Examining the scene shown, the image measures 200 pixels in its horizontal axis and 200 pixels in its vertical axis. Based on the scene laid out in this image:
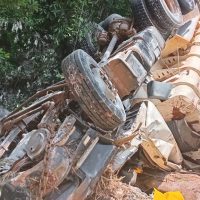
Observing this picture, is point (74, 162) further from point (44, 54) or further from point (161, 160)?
point (44, 54)

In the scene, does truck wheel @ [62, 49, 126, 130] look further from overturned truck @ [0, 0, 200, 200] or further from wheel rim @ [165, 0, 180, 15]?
wheel rim @ [165, 0, 180, 15]

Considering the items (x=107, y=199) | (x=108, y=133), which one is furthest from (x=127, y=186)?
(x=108, y=133)

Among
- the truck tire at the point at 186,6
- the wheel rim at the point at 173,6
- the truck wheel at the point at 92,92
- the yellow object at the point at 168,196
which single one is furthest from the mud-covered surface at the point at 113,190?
the truck tire at the point at 186,6

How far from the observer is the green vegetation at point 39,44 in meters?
5.90

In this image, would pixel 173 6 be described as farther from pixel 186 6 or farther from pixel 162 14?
pixel 162 14

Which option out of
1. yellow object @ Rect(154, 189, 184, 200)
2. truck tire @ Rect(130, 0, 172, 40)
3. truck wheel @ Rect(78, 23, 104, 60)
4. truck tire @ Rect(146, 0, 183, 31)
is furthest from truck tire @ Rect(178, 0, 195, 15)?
yellow object @ Rect(154, 189, 184, 200)

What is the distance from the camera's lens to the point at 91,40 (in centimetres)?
603

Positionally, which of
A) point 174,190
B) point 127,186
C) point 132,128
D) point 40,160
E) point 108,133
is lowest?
point 174,190

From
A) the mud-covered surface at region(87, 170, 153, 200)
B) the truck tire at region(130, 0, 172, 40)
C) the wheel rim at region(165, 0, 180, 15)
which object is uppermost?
the truck tire at region(130, 0, 172, 40)

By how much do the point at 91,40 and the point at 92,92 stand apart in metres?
2.40

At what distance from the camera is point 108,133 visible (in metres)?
4.13

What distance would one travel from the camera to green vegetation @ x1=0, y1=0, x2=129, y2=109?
5902mm

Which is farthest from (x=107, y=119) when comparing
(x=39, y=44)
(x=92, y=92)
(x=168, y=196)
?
(x=39, y=44)

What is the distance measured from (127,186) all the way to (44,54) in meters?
2.28
